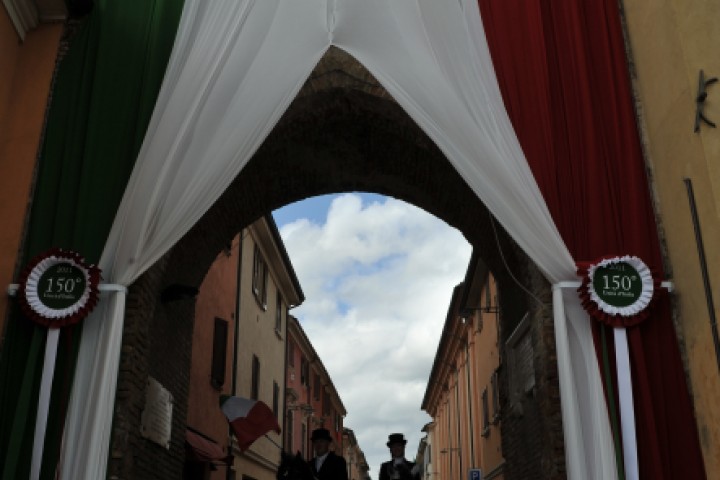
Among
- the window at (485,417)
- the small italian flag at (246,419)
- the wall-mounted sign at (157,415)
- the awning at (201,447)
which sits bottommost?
the wall-mounted sign at (157,415)

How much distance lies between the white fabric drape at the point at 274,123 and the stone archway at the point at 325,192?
706mm

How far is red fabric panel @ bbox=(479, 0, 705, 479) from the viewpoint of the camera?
536cm

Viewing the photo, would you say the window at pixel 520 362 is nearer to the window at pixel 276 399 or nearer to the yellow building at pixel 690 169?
the yellow building at pixel 690 169

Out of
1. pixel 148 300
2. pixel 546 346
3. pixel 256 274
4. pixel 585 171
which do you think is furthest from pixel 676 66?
pixel 256 274

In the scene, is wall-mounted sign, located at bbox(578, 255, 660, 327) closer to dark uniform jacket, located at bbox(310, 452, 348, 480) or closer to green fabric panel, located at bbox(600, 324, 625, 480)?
green fabric panel, located at bbox(600, 324, 625, 480)

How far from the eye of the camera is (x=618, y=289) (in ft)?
18.3

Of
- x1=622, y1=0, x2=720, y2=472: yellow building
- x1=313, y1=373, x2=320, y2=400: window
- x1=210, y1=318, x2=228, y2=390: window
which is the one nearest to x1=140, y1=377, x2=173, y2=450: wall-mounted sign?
x1=622, y1=0, x2=720, y2=472: yellow building

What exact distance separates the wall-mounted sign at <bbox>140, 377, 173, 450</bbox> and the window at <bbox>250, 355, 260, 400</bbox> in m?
9.21

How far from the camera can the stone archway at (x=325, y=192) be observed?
6.32 meters

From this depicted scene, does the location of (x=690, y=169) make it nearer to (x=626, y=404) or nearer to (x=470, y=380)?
(x=626, y=404)

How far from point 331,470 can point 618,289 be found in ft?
12.3

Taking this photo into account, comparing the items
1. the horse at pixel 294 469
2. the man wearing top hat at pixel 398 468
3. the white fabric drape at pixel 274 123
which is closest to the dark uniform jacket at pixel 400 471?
the man wearing top hat at pixel 398 468

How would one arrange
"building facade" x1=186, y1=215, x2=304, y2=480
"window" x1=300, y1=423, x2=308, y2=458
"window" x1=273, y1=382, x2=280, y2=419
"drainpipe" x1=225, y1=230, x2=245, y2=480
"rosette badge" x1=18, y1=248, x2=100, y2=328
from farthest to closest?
1. "window" x1=300, y1=423, x2=308, y2=458
2. "window" x1=273, y1=382, x2=280, y2=419
3. "drainpipe" x1=225, y1=230, x2=245, y2=480
4. "building facade" x1=186, y1=215, x2=304, y2=480
5. "rosette badge" x1=18, y1=248, x2=100, y2=328

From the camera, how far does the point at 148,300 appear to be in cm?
668
